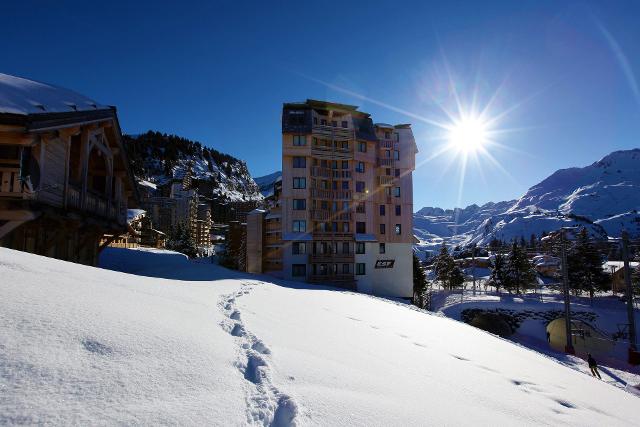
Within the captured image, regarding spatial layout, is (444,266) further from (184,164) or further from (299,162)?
(184,164)

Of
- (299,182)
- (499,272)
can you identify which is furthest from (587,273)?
(299,182)

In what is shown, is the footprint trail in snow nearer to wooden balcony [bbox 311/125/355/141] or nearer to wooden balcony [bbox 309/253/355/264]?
wooden balcony [bbox 309/253/355/264]

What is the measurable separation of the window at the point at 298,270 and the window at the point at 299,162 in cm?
1052

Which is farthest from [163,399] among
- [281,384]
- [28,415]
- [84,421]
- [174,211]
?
[174,211]

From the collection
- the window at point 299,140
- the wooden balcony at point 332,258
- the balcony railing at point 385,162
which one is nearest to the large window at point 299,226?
the wooden balcony at point 332,258

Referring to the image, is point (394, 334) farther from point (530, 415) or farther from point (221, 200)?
point (221, 200)

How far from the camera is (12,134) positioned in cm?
914

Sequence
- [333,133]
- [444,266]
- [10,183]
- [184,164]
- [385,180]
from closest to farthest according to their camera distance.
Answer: [10,183], [333,133], [385,180], [444,266], [184,164]

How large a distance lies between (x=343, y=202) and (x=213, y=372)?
34.5 metres

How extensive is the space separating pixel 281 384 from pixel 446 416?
1.69 metres

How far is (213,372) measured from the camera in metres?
2.87

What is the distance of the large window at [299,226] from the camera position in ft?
114

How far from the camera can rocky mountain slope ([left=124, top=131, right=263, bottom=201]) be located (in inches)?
4405

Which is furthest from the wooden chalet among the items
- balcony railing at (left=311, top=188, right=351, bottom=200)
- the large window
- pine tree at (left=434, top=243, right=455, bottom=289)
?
pine tree at (left=434, top=243, right=455, bottom=289)
